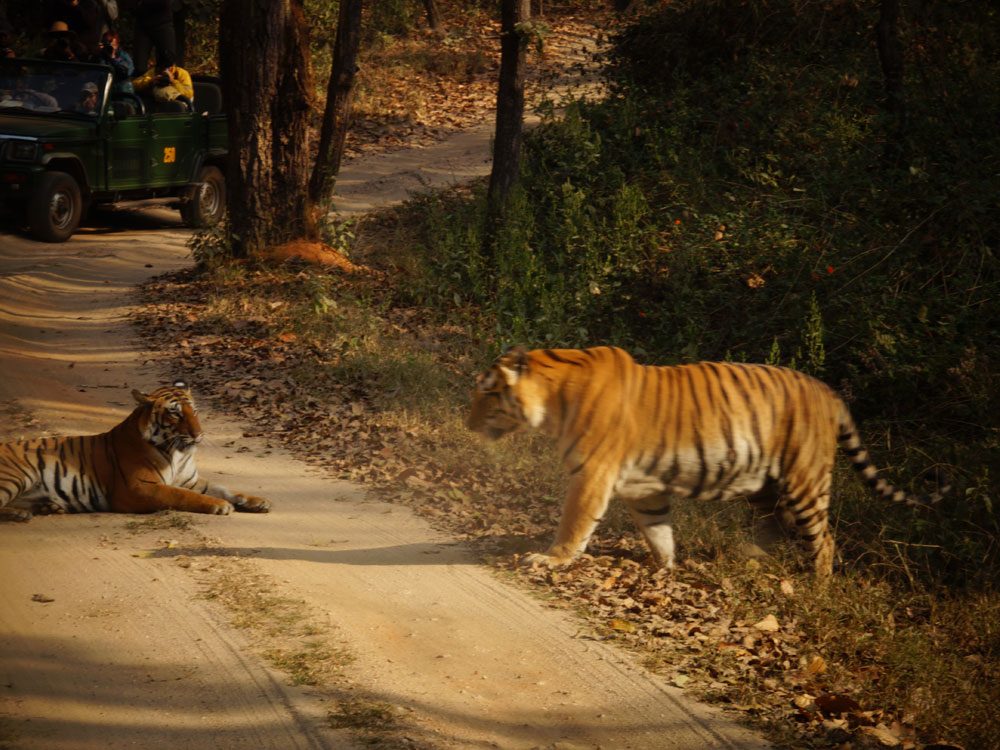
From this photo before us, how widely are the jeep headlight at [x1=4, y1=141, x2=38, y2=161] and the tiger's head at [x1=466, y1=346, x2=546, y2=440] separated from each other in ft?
30.2

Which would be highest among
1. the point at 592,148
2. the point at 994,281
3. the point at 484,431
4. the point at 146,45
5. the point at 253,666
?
the point at 146,45

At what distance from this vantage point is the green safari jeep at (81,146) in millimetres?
12352

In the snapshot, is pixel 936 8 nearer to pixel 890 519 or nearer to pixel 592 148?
pixel 592 148

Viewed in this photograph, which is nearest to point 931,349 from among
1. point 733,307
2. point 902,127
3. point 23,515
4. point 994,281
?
point 994,281

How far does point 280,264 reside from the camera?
1122cm

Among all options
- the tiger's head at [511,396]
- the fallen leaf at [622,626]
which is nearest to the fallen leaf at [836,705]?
the fallen leaf at [622,626]

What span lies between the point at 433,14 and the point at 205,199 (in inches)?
501

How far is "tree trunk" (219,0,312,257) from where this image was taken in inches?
453

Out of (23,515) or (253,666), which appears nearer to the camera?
(253,666)

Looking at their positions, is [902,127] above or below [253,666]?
above

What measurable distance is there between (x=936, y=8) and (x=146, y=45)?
11.4 meters

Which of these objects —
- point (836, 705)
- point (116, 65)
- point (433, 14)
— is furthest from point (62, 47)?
point (836, 705)

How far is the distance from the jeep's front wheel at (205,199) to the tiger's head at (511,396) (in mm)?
10023

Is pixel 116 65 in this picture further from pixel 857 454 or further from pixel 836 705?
pixel 836 705
